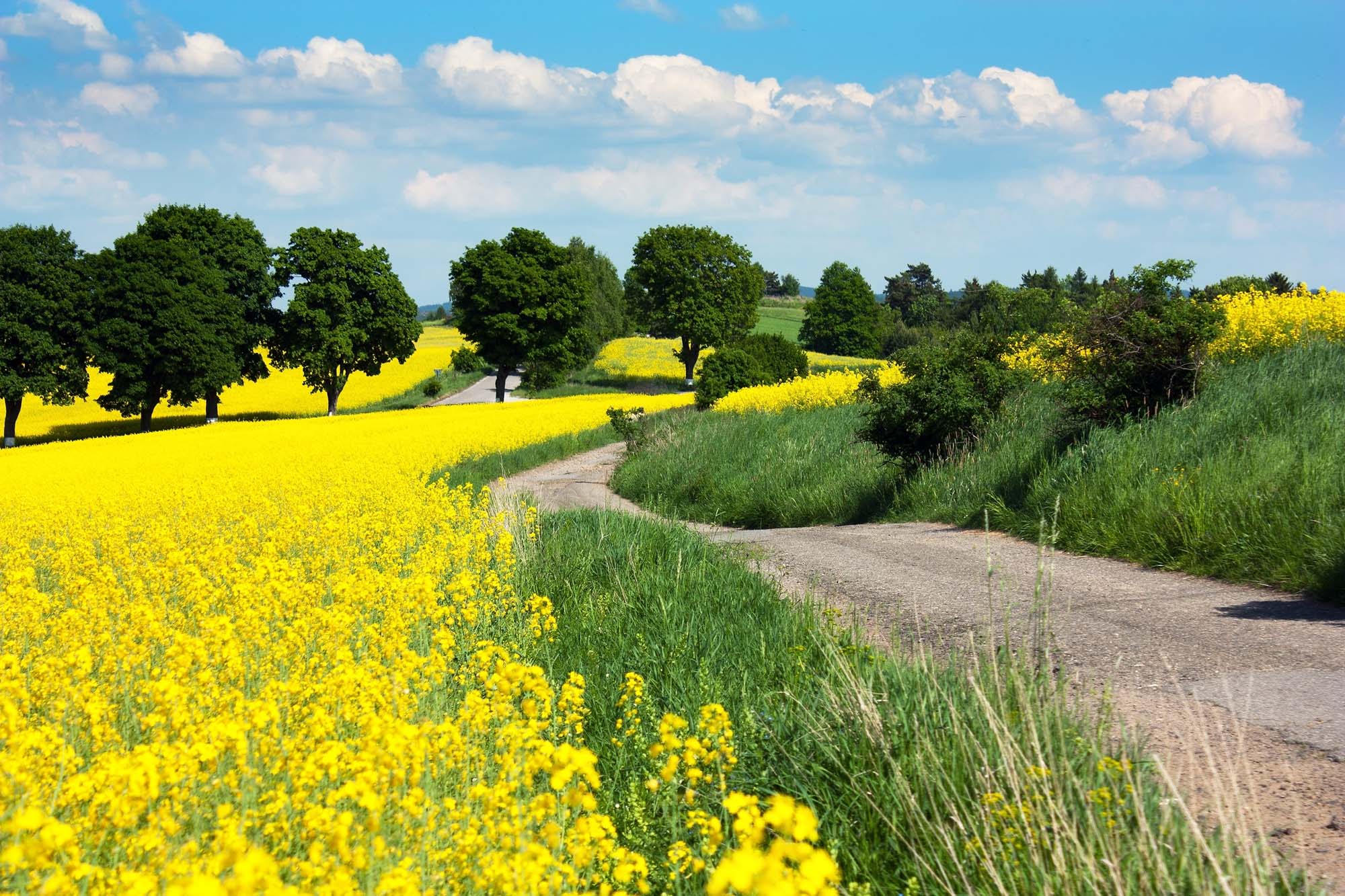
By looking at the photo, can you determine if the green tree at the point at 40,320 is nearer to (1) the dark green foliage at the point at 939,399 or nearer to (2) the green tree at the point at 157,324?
(2) the green tree at the point at 157,324

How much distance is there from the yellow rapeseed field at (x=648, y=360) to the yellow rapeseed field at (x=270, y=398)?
13.1m

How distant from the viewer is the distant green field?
11312 cm

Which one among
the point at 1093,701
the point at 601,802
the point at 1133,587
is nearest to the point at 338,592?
the point at 601,802

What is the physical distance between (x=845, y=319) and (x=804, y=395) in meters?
71.4

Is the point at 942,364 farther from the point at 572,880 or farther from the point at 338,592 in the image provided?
the point at 572,880

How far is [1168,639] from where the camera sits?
677 centimetres

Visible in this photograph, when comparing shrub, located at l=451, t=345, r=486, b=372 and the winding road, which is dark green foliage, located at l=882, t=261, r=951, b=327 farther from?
the winding road

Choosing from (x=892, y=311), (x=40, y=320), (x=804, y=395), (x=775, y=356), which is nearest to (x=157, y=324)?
(x=40, y=320)

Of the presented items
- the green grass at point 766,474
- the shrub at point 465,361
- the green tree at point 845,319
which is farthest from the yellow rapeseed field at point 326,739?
the green tree at point 845,319

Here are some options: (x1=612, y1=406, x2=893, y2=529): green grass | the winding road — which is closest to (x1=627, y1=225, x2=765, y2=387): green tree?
(x1=612, y1=406, x2=893, y2=529): green grass

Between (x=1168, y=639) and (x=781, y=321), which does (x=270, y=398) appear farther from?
(x=1168, y=639)

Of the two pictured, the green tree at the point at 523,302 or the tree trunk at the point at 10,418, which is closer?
the tree trunk at the point at 10,418

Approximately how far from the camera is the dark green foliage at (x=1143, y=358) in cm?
1354

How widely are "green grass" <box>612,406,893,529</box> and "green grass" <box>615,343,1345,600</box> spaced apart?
50 millimetres
